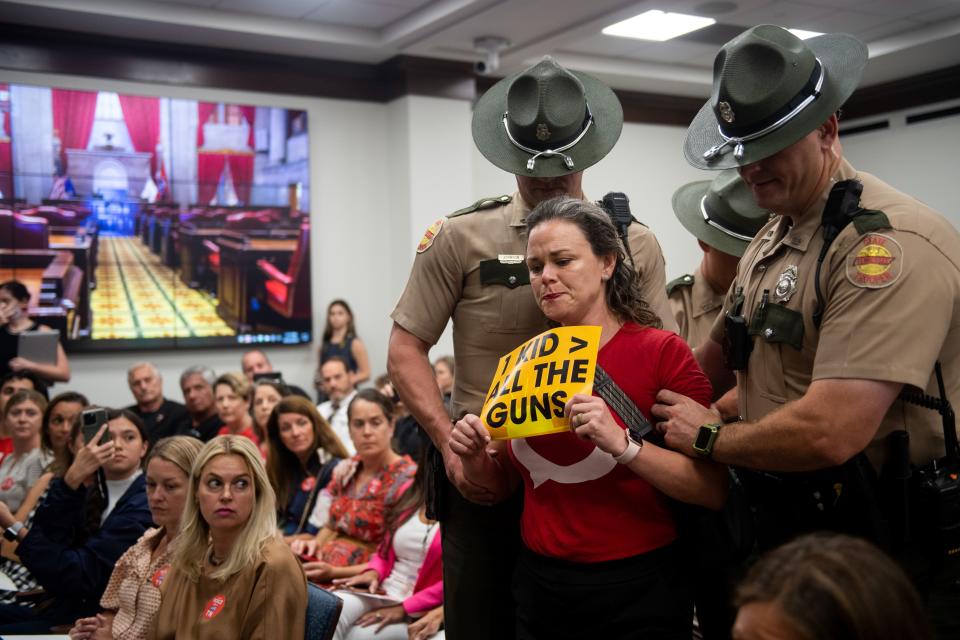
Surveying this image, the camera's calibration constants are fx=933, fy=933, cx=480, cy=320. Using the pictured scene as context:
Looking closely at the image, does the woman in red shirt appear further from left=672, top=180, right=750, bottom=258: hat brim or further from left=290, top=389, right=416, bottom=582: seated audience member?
left=290, top=389, right=416, bottom=582: seated audience member

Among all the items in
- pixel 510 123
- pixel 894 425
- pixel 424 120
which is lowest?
pixel 894 425

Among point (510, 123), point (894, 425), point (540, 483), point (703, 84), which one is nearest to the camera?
point (894, 425)

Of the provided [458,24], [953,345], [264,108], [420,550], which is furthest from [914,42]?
[953,345]

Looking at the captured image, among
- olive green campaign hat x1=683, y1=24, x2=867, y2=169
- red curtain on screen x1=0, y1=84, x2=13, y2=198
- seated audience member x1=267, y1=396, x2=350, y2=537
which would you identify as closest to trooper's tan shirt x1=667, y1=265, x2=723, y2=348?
olive green campaign hat x1=683, y1=24, x2=867, y2=169

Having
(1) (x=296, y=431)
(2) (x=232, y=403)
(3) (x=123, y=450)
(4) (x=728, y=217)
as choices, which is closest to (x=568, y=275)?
(4) (x=728, y=217)

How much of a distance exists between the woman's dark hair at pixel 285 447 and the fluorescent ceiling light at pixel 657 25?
4.26 meters

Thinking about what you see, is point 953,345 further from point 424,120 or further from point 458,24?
point 424,120

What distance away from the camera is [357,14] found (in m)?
6.88

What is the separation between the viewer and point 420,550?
3.32m

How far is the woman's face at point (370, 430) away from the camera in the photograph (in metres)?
3.66

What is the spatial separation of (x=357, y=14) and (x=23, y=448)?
3.90m

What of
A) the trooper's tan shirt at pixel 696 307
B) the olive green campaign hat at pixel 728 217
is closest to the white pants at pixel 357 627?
the trooper's tan shirt at pixel 696 307

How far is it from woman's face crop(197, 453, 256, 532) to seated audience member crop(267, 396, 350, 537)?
58.1 inches

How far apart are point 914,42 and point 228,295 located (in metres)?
5.98
